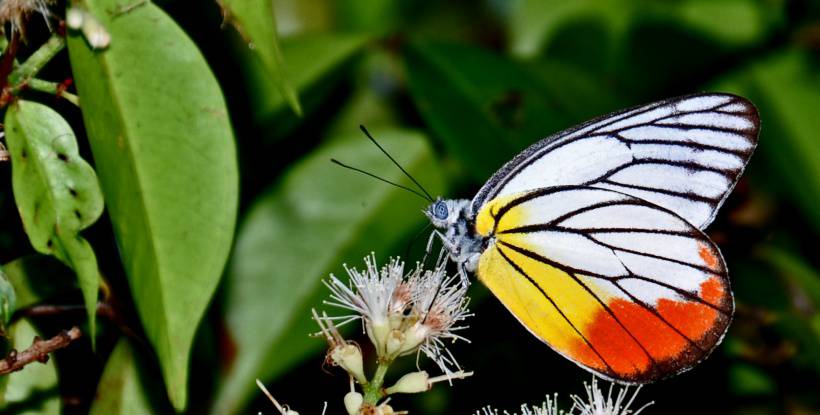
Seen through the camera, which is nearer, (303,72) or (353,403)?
(353,403)

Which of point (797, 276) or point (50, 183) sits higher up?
point (50, 183)

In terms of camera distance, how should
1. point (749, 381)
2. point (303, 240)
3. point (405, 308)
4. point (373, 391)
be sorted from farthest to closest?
point (749, 381), point (303, 240), point (405, 308), point (373, 391)

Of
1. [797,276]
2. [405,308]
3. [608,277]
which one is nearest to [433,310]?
[405,308]

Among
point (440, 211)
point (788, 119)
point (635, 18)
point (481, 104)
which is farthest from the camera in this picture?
point (635, 18)

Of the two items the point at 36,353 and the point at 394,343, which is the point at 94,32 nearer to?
the point at 36,353

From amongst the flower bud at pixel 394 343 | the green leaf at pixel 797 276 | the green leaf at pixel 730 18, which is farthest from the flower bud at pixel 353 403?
the green leaf at pixel 730 18

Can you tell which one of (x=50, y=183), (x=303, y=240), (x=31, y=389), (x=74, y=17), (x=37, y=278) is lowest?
(x=303, y=240)
